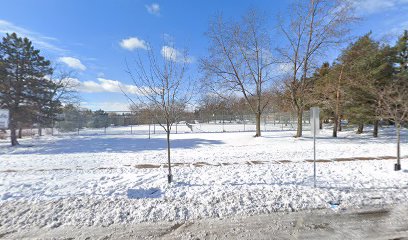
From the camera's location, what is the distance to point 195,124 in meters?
35.7

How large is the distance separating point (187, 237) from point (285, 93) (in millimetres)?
16674

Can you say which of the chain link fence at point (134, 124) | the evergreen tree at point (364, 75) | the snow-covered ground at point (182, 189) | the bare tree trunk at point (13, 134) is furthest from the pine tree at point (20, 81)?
the evergreen tree at point (364, 75)

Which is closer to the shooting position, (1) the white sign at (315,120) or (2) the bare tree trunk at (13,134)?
(1) the white sign at (315,120)

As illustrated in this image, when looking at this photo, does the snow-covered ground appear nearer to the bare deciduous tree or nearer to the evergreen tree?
the bare deciduous tree

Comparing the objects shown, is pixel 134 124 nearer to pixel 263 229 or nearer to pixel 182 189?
pixel 182 189

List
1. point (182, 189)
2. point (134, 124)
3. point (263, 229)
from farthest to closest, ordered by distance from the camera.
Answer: point (134, 124)
point (182, 189)
point (263, 229)

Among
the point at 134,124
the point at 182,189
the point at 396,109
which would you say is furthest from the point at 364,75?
the point at 134,124

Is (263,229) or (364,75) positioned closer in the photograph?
(263,229)

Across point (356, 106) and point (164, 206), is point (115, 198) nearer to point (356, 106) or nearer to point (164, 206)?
point (164, 206)

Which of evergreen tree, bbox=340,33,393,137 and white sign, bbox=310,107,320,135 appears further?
evergreen tree, bbox=340,33,393,137

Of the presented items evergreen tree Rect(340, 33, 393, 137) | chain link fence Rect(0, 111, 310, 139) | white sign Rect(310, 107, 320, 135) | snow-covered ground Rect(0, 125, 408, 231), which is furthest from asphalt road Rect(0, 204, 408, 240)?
evergreen tree Rect(340, 33, 393, 137)

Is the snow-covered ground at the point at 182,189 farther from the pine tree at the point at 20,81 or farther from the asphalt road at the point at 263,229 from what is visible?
the pine tree at the point at 20,81

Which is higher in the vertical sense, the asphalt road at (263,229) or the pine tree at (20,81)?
the pine tree at (20,81)

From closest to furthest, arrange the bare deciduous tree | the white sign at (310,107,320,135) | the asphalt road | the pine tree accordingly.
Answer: the asphalt road → the white sign at (310,107,320,135) → the bare deciduous tree → the pine tree
